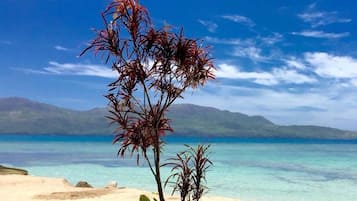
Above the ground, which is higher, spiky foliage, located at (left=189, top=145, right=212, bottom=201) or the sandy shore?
spiky foliage, located at (left=189, top=145, right=212, bottom=201)

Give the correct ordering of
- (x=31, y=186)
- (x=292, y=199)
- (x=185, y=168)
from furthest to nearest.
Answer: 1. (x=292, y=199)
2. (x=31, y=186)
3. (x=185, y=168)

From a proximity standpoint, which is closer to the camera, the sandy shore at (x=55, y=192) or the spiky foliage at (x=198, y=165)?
the spiky foliage at (x=198, y=165)

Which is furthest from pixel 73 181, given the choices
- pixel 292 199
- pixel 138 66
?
pixel 138 66

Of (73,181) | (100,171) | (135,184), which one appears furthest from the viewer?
(100,171)

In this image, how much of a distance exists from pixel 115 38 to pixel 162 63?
34.2 inches

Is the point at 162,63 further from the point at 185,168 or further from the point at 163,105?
the point at 185,168

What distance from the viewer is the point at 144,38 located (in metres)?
8.12

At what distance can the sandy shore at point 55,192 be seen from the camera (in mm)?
15376

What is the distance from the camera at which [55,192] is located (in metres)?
16.9

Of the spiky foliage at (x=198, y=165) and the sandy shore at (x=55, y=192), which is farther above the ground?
the spiky foliage at (x=198, y=165)

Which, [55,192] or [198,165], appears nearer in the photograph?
[198,165]

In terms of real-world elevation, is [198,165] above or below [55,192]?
above

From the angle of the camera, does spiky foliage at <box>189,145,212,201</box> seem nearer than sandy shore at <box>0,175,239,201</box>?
Yes

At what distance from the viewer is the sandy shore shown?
15.4 metres
